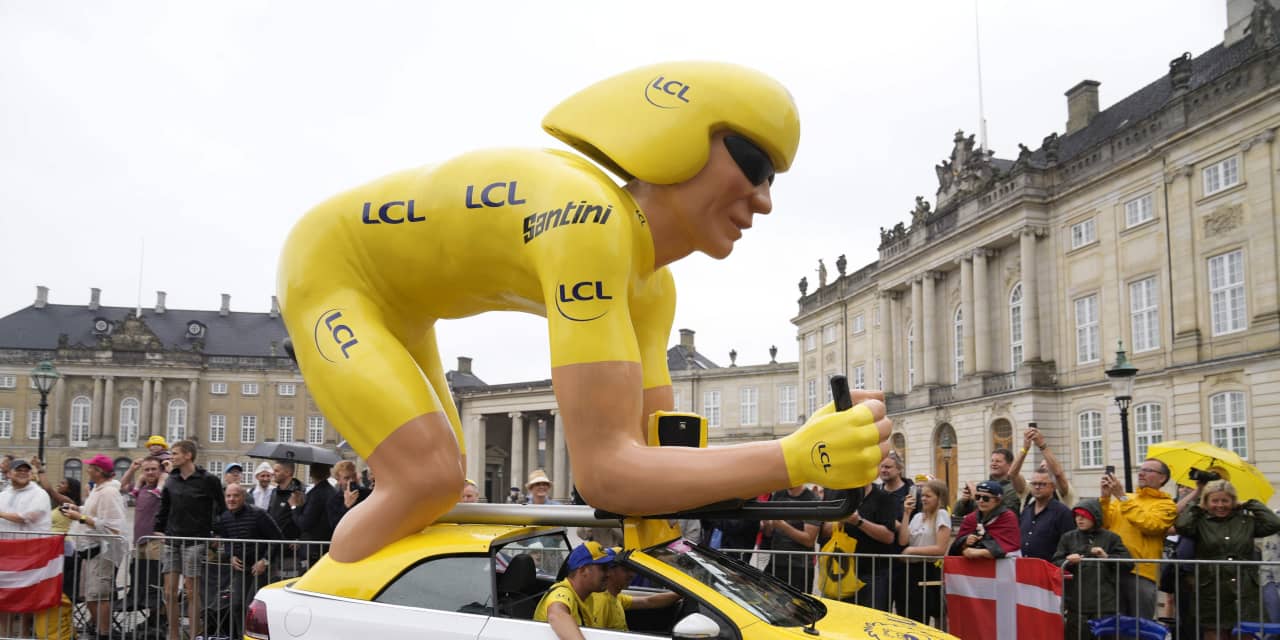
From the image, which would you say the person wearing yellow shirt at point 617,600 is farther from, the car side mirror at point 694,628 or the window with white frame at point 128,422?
→ the window with white frame at point 128,422

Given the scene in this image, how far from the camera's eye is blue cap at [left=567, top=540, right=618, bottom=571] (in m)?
4.79

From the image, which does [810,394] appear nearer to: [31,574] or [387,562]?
[31,574]

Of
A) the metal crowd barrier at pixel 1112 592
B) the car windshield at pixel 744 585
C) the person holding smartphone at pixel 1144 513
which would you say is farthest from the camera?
the person holding smartphone at pixel 1144 513

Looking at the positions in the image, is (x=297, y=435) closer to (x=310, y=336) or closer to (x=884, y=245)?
(x=884, y=245)

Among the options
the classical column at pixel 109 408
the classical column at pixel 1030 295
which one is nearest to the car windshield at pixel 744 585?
the classical column at pixel 1030 295

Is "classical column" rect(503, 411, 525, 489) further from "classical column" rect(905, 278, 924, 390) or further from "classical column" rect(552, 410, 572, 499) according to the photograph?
"classical column" rect(905, 278, 924, 390)

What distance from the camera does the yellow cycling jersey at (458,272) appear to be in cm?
402

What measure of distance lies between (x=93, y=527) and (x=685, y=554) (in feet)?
25.5

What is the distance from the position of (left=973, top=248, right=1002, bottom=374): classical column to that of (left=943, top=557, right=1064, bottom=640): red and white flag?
36.8 meters

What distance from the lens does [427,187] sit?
14.9ft

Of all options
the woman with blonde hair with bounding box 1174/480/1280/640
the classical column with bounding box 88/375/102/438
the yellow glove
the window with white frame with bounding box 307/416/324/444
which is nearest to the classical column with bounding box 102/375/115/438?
the classical column with bounding box 88/375/102/438

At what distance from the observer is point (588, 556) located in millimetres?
4863

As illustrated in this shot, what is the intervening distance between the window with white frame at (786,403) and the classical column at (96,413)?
55.1 metres

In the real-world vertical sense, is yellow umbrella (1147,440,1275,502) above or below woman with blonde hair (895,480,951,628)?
above
